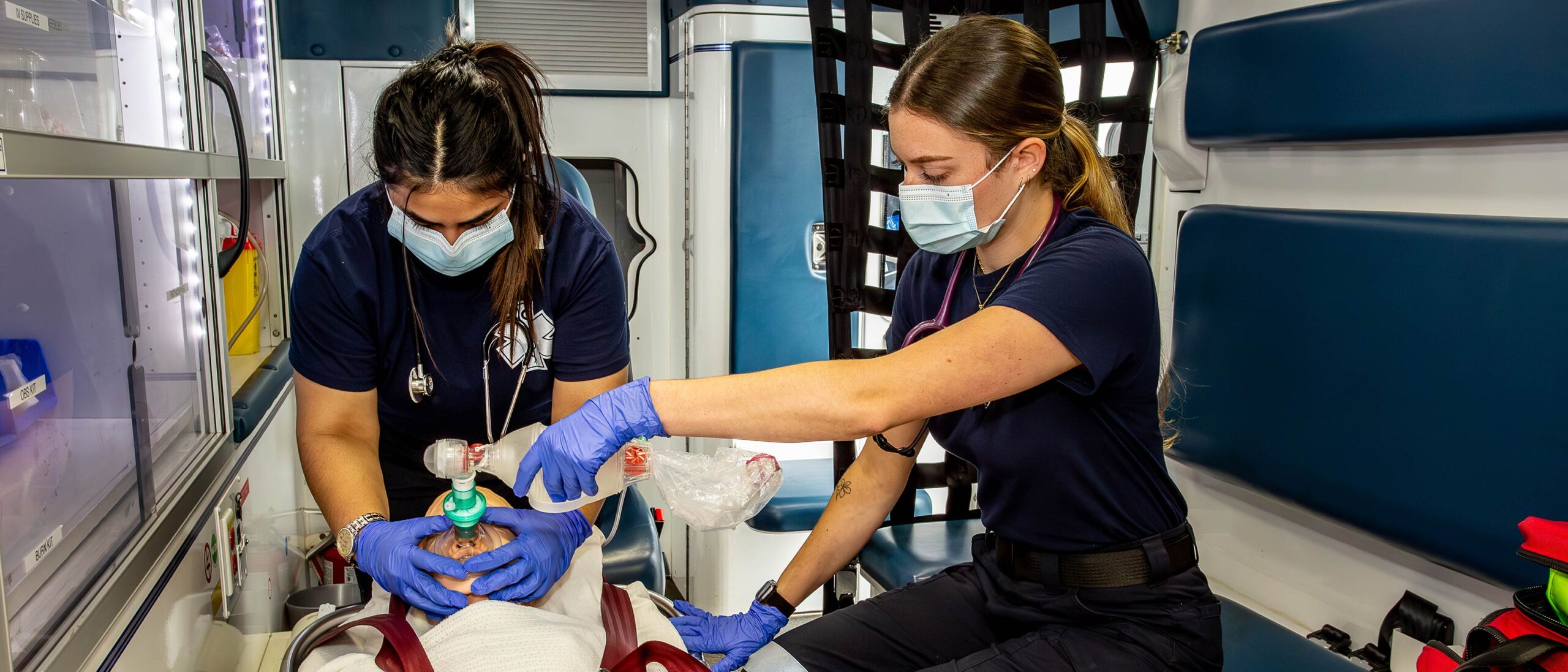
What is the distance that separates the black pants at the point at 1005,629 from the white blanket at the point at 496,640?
424 millimetres

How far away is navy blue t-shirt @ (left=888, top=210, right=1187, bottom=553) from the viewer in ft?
4.88

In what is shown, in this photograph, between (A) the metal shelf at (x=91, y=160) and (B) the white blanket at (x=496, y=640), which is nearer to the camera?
(A) the metal shelf at (x=91, y=160)

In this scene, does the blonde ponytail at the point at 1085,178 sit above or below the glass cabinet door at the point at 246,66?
below

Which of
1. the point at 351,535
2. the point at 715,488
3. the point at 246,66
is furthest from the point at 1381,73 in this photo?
the point at 246,66

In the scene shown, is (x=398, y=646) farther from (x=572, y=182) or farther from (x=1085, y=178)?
(x=572, y=182)

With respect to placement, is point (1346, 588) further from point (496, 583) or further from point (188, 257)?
point (188, 257)

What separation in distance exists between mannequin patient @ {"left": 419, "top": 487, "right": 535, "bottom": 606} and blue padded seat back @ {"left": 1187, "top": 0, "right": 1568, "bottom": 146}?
1831 millimetres

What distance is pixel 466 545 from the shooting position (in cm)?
158

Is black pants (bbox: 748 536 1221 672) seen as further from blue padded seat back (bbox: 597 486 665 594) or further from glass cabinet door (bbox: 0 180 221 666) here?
glass cabinet door (bbox: 0 180 221 666)

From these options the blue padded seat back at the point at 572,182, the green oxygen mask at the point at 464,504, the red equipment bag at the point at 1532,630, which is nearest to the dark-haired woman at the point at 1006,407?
the green oxygen mask at the point at 464,504

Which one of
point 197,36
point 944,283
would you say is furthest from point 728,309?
point 197,36

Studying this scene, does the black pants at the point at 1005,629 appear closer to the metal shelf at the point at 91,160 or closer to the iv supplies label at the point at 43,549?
the iv supplies label at the point at 43,549

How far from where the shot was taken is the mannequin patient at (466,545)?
1.56 metres

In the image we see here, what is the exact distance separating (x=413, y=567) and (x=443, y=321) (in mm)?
564
